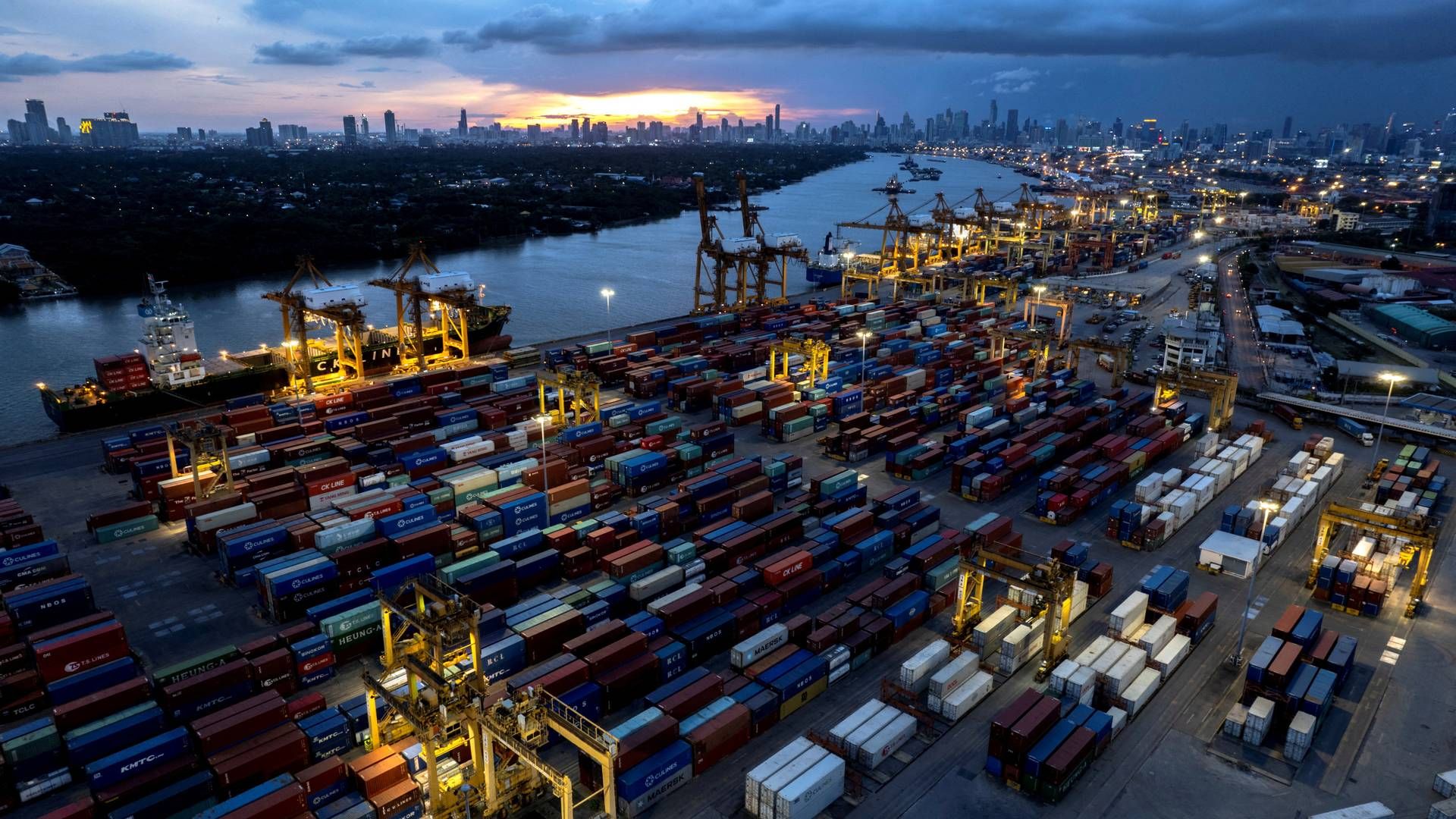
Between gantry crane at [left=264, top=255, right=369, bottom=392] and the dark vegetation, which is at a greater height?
the dark vegetation

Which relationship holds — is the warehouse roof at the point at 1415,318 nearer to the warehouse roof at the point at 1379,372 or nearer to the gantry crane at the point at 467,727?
the warehouse roof at the point at 1379,372

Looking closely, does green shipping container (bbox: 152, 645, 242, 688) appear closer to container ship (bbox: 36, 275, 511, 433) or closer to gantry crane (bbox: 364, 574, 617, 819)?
gantry crane (bbox: 364, 574, 617, 819)

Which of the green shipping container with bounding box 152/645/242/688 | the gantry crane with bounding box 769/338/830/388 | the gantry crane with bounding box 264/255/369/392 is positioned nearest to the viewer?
the green shipping container with bounding box 152/645/242/688

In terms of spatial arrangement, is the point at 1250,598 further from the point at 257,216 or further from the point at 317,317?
the point at 257,216

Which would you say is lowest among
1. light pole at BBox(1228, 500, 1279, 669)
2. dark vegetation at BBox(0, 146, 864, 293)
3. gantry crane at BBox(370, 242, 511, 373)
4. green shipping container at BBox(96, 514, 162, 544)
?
light pole at BBox(1228, 500, 1279, 669)

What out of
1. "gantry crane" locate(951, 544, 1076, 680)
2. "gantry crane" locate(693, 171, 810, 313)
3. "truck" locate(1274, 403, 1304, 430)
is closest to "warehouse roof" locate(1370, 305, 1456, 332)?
"truck" locate(1274, 403, 1304, 430)

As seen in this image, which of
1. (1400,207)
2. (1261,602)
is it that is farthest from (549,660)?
(1400,207)
